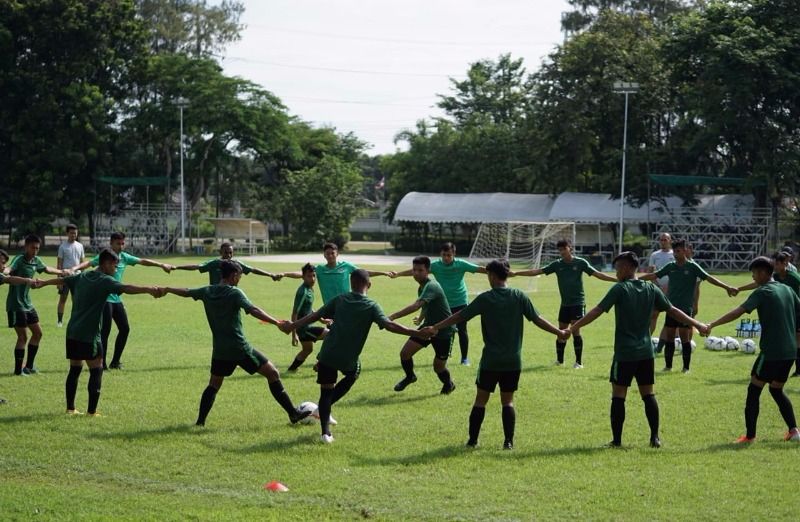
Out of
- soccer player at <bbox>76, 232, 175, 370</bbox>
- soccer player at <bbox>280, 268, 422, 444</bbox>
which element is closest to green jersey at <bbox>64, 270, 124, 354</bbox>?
soccer player at <bbox>280, 268, 422, 444</bbox>

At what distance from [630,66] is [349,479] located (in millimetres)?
57317

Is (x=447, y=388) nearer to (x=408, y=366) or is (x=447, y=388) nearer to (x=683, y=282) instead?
(x=408, y=366)

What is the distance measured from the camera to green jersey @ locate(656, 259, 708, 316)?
16328mm

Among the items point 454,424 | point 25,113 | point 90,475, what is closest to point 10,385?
point 90,475

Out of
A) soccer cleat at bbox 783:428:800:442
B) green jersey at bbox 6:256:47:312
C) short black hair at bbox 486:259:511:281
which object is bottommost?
soccer cleat at bbox 783:428:800:442

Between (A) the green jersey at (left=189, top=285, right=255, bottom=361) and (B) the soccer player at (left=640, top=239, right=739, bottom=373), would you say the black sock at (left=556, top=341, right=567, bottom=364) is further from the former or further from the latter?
(A) the green jersey at (left=189, top=285, right=255, bottom=361)

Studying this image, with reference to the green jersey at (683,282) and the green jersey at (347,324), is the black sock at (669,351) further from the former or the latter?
the green jersey at (347,324)

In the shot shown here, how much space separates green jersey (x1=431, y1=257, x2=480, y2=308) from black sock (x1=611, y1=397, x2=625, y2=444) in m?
5.42

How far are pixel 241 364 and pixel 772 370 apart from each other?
20.7 ft

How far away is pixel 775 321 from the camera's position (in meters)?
11.2

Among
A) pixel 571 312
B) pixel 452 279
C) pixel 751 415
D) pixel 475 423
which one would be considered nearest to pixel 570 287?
pixel 571 312

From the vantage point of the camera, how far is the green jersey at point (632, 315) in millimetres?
10812

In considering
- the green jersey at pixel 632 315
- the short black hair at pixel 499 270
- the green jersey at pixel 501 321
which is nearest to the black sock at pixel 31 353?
the green jersey at pixel 501 321

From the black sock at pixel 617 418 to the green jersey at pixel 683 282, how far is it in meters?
5.90
